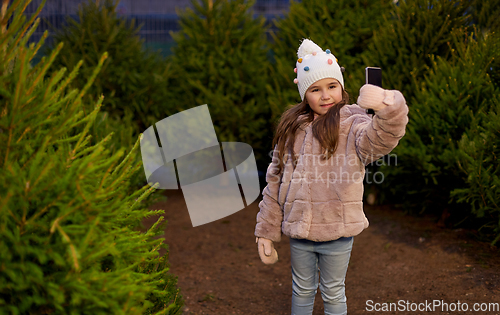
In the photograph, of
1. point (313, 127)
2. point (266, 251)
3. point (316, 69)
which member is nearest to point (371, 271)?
point (266, 251)

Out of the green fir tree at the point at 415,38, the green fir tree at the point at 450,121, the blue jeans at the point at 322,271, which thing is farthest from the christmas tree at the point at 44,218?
the green fir tree at the point at 415,38

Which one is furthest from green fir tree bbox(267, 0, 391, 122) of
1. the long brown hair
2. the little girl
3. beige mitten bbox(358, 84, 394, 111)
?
beige mitten bbox(358, 84, 394, 111)

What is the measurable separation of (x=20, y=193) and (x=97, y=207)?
25cm

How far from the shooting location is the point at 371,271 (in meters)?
4.64

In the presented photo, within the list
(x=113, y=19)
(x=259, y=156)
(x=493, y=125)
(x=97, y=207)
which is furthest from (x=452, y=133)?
(x=113, y=19)

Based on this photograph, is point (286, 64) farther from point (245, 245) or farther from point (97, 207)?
point (97, 207)

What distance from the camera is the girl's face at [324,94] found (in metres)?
2.81

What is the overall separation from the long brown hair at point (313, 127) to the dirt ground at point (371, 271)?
5.38ft

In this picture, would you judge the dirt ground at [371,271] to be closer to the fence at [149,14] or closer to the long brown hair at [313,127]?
the long brown hair at [313,127]

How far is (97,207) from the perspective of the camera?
166 centimetres

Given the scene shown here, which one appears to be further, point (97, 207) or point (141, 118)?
point (141, 118)

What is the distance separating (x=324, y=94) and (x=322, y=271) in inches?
42.7

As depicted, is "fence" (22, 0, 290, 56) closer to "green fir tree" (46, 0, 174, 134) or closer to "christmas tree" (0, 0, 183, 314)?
"green fir tree" (46, 0, 174, 134)

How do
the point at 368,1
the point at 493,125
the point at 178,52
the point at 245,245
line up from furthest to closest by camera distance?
the point at 178,52 < the point at 368,1 < the point at 245,245 < the point at 493,125
